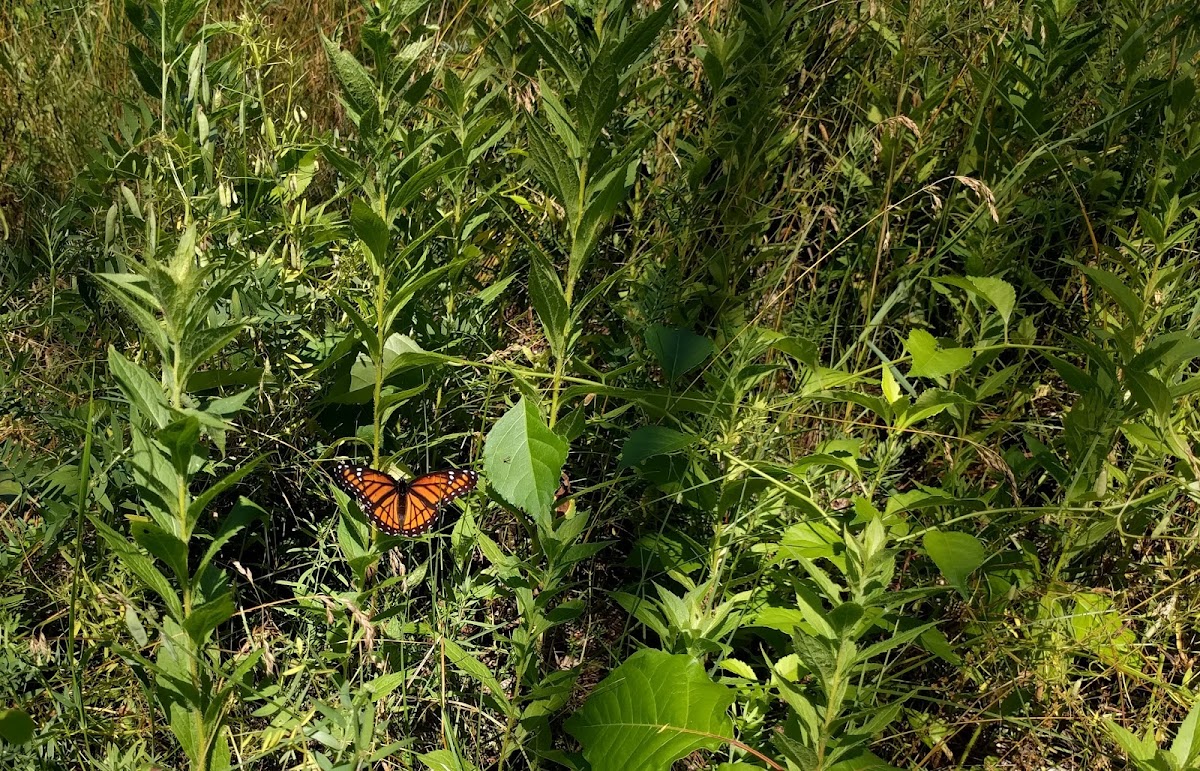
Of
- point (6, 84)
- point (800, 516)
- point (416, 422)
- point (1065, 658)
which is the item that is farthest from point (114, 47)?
point (1065, 658)

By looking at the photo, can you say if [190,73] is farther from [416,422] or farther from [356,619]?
[356,619]

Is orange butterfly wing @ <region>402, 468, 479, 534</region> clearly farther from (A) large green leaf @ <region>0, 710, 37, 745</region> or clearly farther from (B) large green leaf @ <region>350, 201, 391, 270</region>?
(A) large green leaf @ <region>0, 710, 37, 745</region>

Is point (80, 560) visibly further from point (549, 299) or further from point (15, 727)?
point (549, 299)

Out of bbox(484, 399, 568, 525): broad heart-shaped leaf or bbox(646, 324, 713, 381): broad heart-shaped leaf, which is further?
bbox(646, 324, 713, 381): broad heart-shaped leaf

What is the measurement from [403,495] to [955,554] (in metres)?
1.09

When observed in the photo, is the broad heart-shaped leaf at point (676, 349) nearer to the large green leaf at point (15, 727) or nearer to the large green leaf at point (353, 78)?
the large green leaf at point (353, 78)

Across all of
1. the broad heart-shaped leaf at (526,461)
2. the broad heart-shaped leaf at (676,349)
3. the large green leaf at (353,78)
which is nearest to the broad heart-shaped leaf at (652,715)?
the broad heart-shaped leaf at (526,461)

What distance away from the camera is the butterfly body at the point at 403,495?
188 centimetres

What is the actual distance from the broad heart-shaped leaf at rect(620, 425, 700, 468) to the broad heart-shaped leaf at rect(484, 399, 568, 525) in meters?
0.21

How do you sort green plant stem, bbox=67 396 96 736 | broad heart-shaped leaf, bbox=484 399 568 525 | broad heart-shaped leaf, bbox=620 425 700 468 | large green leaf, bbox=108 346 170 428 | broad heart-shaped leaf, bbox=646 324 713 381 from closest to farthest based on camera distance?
large green leaf, bbox=108 346 170 428
green plant stem, bbox=67 396 96 736
broad heart-shaped leaf, bbox=484 399 568 525
broad heart-shaped leaf, bbox=620 425 700 468
broad heart-shaped leaf, bbox=646 324 713 381

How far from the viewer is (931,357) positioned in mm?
2225

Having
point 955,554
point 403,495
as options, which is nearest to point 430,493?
point 403,495

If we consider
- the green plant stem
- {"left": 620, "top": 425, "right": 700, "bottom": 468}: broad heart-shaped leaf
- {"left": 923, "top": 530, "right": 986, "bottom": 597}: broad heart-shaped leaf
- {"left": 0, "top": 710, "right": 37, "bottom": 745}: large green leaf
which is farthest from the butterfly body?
{"left": 923, "top": 530, "right": 986, "bottom": 597}: broad heart-shaped leaf

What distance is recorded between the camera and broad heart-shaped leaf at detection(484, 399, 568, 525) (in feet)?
5.81
